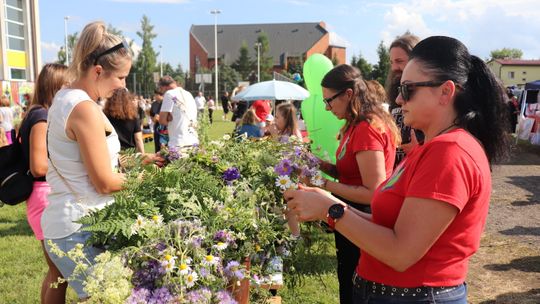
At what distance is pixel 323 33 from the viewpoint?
8175 cm

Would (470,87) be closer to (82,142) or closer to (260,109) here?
(82,142)

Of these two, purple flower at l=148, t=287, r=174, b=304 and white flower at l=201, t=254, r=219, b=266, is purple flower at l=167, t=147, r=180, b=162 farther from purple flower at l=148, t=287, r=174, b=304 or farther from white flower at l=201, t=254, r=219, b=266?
purple flower at l=148, t=287, r=174, b=304

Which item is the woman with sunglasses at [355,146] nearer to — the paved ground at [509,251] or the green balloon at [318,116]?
the paved ground at [509,251]

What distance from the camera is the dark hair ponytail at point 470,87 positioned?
1481 mm

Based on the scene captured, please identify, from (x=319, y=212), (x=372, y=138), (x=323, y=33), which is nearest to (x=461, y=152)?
(x=319, y=212)

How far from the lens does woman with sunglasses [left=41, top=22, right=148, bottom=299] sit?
6.38ft

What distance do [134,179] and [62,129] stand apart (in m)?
0.37

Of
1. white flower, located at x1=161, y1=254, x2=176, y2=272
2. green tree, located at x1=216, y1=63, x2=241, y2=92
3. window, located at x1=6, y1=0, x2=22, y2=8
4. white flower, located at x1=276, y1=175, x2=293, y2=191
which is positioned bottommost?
white flower, located at x1=161, y1=254, x2=176, y2=272

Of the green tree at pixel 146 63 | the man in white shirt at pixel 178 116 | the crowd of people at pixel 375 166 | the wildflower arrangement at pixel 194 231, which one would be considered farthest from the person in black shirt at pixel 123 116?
the green tree at pixel 146 63

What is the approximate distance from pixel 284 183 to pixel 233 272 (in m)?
0.72

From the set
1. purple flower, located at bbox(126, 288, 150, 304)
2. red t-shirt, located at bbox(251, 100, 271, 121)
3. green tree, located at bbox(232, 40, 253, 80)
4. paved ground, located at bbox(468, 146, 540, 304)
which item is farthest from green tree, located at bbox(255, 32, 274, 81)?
purple flower, located at bbox(126, 288, 150, 304)

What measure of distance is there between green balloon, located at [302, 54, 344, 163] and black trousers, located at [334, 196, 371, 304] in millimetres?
2113

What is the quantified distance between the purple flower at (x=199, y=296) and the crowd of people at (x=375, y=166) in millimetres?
443

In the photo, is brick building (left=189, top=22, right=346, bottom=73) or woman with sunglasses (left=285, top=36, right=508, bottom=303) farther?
brick building (left=189, top=22, right=346, bottom=73)
